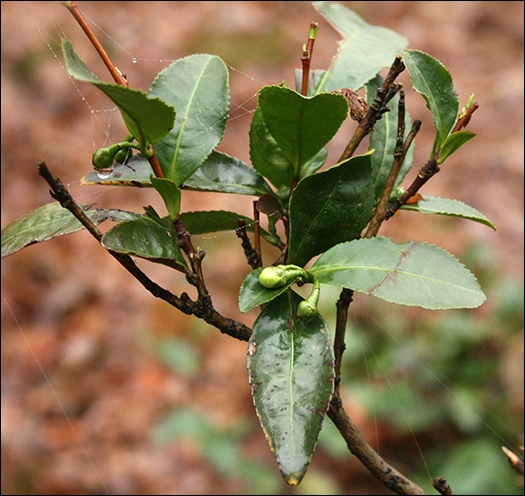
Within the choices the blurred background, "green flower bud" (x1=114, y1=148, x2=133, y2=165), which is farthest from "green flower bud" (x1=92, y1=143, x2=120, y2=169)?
the blurred background

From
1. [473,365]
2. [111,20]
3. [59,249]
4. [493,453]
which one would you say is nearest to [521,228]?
[473,365]

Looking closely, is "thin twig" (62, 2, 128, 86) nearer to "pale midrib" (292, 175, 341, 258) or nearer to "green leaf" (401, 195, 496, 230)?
"pale midrib" (292, 175, 341, 258)

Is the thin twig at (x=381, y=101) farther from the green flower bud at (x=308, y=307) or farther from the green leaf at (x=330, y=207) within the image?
the green flower bud at (x=308, y=307)

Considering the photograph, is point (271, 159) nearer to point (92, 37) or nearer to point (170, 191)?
point (170, 191)

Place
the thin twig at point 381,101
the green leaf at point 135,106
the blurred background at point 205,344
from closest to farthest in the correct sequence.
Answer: the green leaf at point 135,106
the thin twig at point 381,101
the blurred background at point 205,344

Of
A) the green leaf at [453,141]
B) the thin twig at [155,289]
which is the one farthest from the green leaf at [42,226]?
the green leaf at [453,141]

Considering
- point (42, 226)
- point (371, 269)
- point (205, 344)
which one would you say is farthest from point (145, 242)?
point (205, 344)
